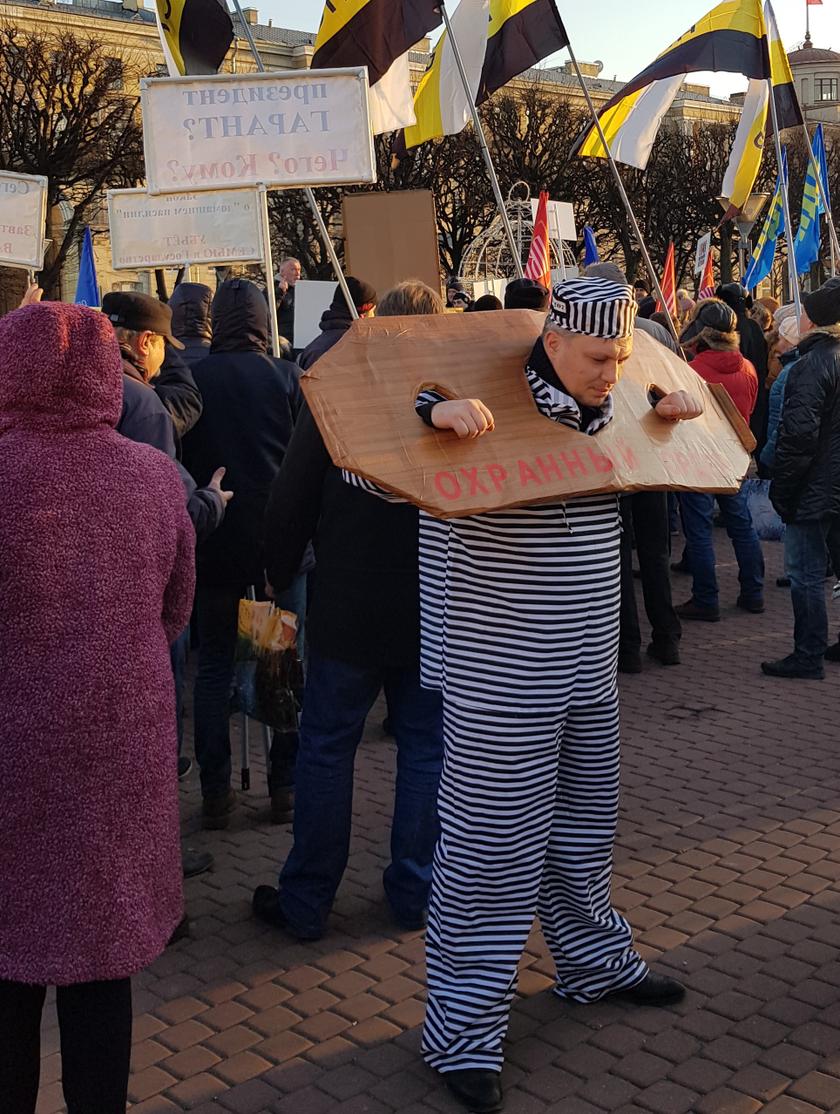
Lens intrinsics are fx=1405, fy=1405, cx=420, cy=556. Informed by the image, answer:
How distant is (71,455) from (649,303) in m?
11.7

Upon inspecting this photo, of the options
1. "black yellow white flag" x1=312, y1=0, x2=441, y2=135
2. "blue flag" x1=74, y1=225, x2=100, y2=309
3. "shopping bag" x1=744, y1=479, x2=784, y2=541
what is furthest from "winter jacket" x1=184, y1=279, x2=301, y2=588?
"blue flag" x1=74, y1=225, x2=100, y2=309

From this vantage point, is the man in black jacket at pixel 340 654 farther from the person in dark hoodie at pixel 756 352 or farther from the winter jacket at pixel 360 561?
the person in dark hoodie at pixel 756 352

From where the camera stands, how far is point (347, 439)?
2.94 metres

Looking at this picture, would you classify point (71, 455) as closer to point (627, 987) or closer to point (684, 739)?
point (627, 987)

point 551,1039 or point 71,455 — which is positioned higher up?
point 71,455

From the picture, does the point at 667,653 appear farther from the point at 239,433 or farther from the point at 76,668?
the point at 76,668

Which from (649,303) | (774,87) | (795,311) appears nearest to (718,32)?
(774,87)

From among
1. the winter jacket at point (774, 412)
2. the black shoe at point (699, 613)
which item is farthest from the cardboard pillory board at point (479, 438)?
the black shoe at point (699, 613)

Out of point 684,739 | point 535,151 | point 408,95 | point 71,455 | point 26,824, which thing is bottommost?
point 684,739

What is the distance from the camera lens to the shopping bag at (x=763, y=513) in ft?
30.8

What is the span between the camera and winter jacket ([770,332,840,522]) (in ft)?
23.3

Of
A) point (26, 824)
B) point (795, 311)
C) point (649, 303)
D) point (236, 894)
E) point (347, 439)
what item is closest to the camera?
point (26, 824)

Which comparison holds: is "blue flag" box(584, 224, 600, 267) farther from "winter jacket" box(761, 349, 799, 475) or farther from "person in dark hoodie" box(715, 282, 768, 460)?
"winter jacket" box(761, 349, 799, 475)

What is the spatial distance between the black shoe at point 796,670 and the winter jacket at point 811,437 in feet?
2.56
